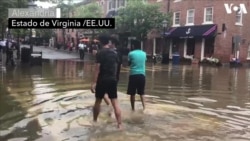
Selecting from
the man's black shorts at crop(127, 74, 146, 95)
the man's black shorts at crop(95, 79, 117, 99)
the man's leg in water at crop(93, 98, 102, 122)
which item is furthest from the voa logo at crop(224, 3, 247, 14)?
the man's black shorts at crop(95, 79, 117, 99)

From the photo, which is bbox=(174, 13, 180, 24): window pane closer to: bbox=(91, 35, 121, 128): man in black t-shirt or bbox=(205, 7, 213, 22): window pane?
bbox=(205, 7, 213, 22): window pane

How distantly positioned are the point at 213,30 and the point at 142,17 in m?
6.83

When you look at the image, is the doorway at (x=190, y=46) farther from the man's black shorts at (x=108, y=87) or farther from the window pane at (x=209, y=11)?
the man's black shorts at (x=108, y=87)

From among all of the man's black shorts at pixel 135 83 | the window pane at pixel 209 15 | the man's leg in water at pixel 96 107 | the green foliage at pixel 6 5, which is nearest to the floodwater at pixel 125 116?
the man's leg in water at pixel 96 107

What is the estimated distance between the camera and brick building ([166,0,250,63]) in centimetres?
3728

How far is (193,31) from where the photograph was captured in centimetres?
3922

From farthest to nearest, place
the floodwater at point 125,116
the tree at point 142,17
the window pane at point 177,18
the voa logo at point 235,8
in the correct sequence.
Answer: the window pane at point 177,18 → the tree at point 142,17 → the voa logo at point 235,8 → the floodwater at point 125,116

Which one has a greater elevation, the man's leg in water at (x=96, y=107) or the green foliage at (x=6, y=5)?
the green foliage at (x=6, y=5)

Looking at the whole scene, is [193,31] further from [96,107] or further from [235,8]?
[96,107]

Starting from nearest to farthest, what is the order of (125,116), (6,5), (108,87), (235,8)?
(108,87)
(125,116)
(6,5)
(235,8)

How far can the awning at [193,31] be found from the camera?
37406 millimetres

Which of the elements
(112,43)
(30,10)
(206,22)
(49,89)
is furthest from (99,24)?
(112,43)

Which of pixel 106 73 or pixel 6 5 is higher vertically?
pixel 6 5

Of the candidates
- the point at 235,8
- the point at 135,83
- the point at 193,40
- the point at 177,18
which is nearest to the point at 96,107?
the point at 135,83
